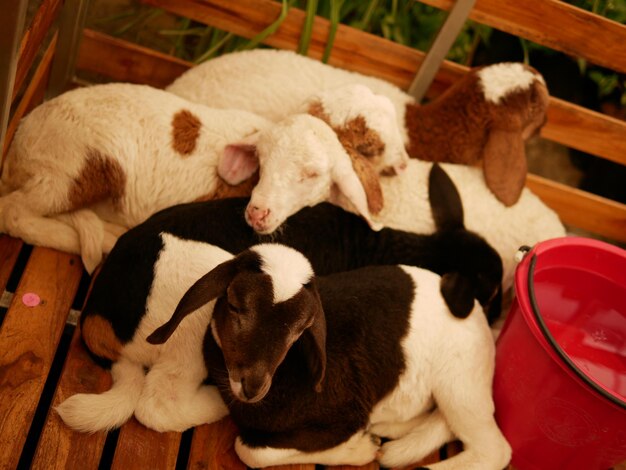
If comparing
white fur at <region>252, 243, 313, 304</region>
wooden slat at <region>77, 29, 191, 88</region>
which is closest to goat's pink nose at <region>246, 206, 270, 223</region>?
white fur at <region>252, 243, 313, 304</region>

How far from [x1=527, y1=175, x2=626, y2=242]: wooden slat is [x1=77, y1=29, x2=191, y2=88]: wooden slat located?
1823 millimetres

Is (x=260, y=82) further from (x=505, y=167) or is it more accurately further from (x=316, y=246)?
(x=505, y=167)

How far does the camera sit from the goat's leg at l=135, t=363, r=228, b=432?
6.70ft

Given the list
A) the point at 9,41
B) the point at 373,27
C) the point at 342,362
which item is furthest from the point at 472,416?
the point at 373,27

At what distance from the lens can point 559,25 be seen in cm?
297

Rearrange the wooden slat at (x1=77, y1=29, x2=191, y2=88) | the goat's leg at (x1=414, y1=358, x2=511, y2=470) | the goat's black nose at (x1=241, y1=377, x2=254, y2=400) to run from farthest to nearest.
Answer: the wooden slat at (x1=77, y1=29, x2=191, y2=88), the goat's leg at (x1=414, y1=358, x2=511, y2=470), the goat's black nose at (x1=241, y1=377, x2=254, y2=400)

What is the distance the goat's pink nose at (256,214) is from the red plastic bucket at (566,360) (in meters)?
0.86

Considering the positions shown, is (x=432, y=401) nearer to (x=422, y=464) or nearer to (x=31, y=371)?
(x=422, y=464)

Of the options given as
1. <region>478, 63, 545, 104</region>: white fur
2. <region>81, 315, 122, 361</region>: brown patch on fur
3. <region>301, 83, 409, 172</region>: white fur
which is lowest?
<region>81, 315, 122, 361</region>: brown patch on fur

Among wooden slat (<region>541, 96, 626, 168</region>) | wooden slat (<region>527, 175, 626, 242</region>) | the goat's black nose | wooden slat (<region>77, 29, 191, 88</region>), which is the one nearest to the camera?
the goat's black nose

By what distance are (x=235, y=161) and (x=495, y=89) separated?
3.85 feet

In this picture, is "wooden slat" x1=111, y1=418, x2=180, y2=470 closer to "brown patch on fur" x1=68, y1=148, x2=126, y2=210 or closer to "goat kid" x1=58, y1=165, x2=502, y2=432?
"goat kid" x1=58, y1=165, x2=502, y2=432

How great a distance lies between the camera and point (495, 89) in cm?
290

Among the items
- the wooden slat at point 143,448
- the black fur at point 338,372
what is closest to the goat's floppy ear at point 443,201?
the black fur at point 338,372
